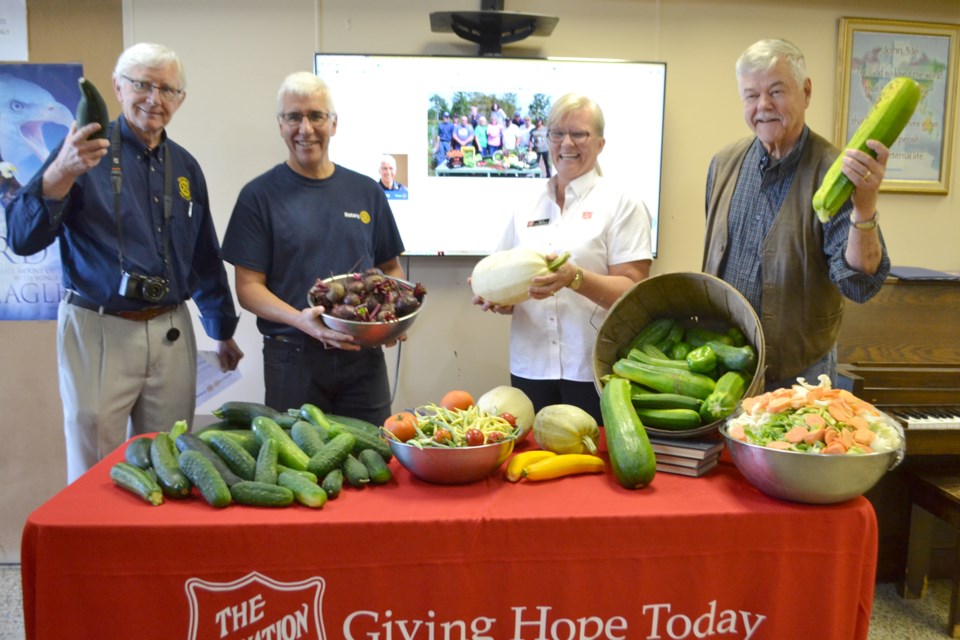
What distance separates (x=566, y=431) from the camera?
5.96ft

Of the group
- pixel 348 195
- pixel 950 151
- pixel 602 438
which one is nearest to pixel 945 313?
pixel 950 151

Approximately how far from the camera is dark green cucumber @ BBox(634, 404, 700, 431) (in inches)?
70.4

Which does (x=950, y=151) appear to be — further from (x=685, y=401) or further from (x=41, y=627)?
(x=41, y=627)

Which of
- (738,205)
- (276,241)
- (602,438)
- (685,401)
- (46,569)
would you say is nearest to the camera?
(46,569)

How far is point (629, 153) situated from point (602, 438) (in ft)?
6.09

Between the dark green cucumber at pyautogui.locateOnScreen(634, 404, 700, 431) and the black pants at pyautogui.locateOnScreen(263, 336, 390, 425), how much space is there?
108 cm

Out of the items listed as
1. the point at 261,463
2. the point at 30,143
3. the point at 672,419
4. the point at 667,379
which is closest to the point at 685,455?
the point at 672,419

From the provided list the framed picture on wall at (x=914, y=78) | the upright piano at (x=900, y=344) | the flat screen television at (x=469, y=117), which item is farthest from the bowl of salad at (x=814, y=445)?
the framed picture on wall at (x=914, y=78)

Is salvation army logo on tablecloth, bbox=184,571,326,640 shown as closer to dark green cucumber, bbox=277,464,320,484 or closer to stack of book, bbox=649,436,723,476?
dark green cucumber, bbox=277,464,320,484

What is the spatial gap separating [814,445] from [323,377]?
5.14 ft

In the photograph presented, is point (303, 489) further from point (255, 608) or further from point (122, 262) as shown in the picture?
point (122, 262)

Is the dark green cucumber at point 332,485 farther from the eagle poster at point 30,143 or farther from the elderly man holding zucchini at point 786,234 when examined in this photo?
the eagle poster at point 30,143

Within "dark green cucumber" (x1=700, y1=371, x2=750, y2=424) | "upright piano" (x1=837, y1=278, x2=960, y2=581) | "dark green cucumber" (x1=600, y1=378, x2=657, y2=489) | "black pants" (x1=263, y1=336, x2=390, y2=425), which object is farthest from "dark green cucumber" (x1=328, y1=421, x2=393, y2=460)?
"upright piano" (x1=837, y1=278, x2=960, y2=581)

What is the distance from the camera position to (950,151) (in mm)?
3646
